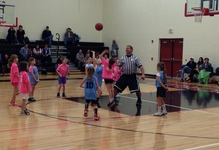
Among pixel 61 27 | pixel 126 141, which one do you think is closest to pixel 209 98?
pixel 126 141

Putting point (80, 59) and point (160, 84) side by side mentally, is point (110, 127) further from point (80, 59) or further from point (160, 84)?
point (80, 59)

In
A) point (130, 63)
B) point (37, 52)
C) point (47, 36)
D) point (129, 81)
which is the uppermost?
point (47, 36)

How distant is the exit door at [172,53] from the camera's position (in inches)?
835

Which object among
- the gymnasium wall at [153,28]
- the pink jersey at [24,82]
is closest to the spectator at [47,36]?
the gymnasium wall at [153,28]

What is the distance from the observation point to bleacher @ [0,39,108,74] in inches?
858

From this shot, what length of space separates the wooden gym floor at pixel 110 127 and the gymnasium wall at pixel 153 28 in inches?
337

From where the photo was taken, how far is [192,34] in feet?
66.0

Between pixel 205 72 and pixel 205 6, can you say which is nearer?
pixel 205 6

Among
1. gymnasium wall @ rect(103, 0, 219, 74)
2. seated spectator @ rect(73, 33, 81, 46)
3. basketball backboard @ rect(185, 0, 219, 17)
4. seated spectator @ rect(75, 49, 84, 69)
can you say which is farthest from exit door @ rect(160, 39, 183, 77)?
seated spectator @ rect(73, 33, 81, 46)

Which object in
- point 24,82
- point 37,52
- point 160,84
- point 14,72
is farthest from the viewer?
point 37,52

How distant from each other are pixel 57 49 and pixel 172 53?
821cm

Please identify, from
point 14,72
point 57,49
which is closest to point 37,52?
point 57,49

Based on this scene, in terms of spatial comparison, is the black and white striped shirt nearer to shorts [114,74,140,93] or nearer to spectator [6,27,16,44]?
shorts [114,74,140,93]

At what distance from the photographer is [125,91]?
1398cm
